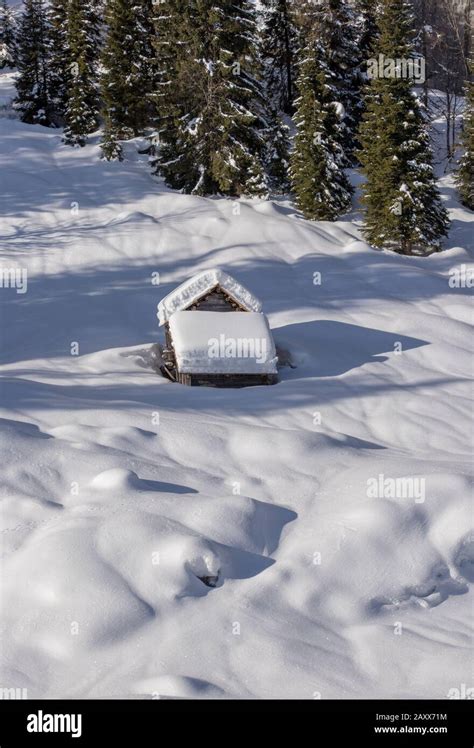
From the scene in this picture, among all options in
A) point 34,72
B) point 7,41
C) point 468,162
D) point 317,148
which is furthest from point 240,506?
point 7,41

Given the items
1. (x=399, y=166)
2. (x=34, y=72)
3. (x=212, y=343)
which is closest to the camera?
(x=212, y=343)

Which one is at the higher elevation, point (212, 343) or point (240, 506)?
point (212, 343)

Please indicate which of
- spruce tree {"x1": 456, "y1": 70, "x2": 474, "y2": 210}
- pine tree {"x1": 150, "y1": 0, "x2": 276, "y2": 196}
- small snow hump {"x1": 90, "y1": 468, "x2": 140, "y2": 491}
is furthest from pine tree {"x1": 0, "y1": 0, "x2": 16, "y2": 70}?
small snow hump {"x1": 90, "y1": 468, "x2": 140, "y2": 491}

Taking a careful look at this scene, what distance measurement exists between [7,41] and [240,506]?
160 feet

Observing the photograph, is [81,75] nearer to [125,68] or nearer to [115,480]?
[125,68]

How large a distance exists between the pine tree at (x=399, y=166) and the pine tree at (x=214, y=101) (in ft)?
15.8

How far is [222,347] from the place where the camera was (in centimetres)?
1875

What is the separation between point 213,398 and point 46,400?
3635mm

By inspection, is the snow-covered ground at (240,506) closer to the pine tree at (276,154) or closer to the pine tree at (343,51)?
→ the pine tree at (276,154)

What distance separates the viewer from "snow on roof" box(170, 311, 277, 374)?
18.5 m

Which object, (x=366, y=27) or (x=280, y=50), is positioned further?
(x=280, y=50)
